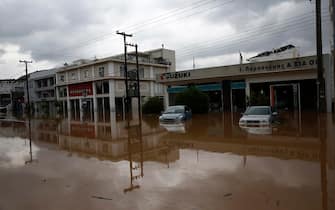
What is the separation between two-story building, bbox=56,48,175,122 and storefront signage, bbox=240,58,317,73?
555 inches

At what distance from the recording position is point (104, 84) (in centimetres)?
4706

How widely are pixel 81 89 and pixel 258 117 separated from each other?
131 ft

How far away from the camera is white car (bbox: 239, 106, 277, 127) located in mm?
17969

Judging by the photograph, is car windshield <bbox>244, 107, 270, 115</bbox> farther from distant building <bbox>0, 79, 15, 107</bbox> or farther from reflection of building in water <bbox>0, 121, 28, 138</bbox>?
distant building <bbox>0, 79, 15, 107</bbox>

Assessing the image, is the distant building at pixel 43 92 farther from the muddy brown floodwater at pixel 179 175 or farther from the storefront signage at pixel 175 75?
the muddy brown floodwater at pixel 179 175

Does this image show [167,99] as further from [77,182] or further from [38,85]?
[38,85]

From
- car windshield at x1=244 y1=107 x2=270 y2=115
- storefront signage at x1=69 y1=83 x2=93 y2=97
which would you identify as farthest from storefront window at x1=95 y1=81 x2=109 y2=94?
car windshield at x1=244 y1=107 x2=270 y2=115

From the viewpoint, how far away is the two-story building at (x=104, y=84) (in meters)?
46.2

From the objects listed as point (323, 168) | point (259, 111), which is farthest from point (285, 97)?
point (323, 168)

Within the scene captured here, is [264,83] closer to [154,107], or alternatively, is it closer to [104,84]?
[154,107]

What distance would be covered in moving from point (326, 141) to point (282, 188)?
668cm

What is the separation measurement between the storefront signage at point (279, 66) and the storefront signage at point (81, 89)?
27907 millimetres

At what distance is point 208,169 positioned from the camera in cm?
859

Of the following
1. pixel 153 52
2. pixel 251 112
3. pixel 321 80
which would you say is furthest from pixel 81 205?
pixel 153 52
